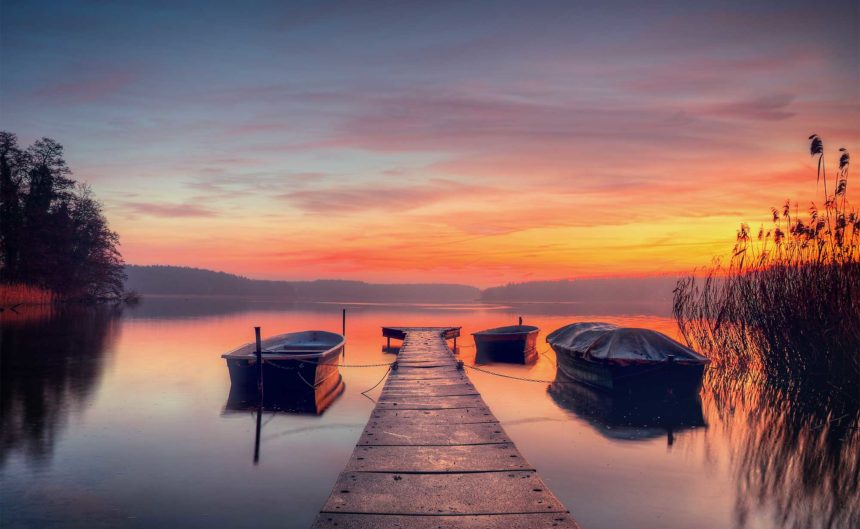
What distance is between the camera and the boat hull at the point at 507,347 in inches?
1108

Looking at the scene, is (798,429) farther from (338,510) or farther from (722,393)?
(338,510)

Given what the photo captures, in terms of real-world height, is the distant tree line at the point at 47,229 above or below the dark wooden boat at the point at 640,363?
above

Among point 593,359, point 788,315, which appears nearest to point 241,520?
point 593,359

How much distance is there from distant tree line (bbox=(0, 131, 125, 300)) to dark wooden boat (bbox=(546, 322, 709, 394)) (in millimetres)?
52207

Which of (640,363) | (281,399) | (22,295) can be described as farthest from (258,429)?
(22,295)

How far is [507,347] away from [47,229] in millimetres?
47239

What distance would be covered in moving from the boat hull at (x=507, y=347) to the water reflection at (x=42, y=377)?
58.7 feet

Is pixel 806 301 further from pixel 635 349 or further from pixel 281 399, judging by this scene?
pixel 281 399

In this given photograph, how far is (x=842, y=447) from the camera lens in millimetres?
12484

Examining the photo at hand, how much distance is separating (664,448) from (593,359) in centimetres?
531

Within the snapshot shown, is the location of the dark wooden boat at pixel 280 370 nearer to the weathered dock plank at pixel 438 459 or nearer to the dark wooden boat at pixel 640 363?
the weathered dock plank at pixel 438 459

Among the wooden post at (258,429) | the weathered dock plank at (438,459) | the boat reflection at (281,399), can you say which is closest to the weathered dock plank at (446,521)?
the weathered dock plank at (438,459)

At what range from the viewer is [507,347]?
2850cm

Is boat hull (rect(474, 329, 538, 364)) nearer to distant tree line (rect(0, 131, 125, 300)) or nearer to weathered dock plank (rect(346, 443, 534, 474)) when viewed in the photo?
weathered dock plank (rect(346, 443, 534, 474))
